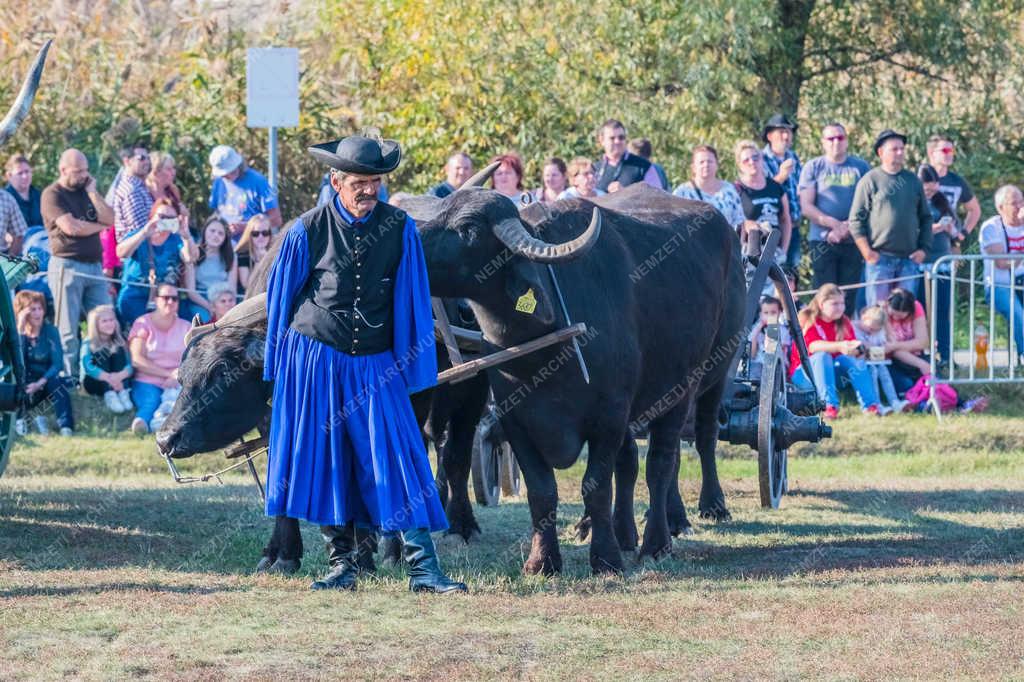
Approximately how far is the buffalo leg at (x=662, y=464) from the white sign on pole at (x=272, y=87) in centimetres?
578

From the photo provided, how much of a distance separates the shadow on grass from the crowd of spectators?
8.89 ft

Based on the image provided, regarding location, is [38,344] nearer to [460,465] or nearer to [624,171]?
[624,171]

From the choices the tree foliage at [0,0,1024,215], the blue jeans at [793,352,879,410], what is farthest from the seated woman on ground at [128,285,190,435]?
the blue jeans at [793,352,879,410]

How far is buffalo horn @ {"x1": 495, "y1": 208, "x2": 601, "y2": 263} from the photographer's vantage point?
7.37 metres

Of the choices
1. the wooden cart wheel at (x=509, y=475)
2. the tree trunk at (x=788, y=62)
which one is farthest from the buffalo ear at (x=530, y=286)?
the tree trunk at (x=788, y=62)

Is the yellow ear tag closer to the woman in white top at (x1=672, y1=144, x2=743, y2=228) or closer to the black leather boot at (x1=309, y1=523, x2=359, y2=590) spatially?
the black leather boot at (x1=309, y1=523, x2=359, y2=590)

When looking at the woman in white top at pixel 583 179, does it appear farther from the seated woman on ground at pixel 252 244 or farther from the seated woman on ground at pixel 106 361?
the seated woman on ground at pixel 106 361

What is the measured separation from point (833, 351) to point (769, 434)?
13.7 ft

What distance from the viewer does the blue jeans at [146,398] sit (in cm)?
1321

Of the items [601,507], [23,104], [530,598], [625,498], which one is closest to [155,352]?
[625,498]

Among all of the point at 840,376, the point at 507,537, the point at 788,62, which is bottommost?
the point at 507,537

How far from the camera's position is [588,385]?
26.1ft

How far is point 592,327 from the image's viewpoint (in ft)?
26.1

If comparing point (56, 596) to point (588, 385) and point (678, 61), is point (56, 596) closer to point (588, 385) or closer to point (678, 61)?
point (588, 385)
